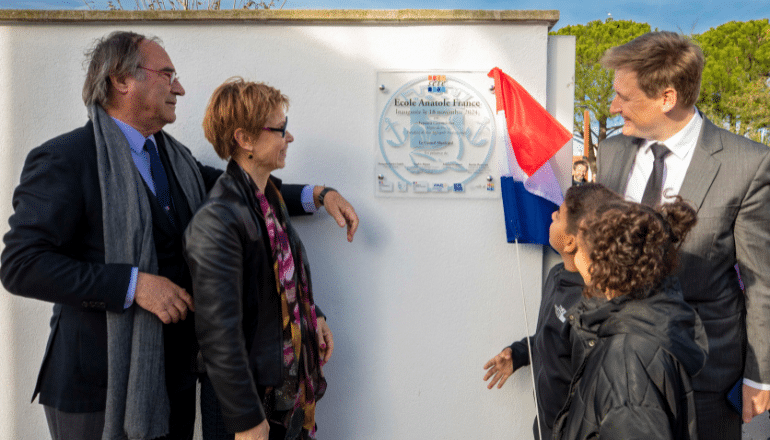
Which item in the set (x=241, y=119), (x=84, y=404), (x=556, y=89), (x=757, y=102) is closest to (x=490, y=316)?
(x=556, y=89)

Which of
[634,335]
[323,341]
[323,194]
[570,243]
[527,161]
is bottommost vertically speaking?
[323,341]

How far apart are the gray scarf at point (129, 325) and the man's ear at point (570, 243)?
1437mm

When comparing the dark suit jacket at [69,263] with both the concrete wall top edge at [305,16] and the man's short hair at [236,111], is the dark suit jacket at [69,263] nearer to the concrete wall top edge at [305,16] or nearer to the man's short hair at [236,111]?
the man's short hair at [236,111]

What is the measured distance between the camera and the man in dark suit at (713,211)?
1861 mm

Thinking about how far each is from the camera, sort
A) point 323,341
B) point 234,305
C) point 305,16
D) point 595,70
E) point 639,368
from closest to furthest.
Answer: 1. point 639,368
2. point 234,305
3. point 323,341
4. point 305,16
5. point 595,70

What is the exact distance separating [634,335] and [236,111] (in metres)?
1.43

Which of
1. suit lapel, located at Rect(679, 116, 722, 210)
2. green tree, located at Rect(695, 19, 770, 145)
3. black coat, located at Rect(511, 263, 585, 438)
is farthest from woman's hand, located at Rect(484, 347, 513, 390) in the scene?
green tree, located at Rect(695, 19, 770, 145)

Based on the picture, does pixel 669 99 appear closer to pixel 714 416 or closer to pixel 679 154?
pixel 679 154

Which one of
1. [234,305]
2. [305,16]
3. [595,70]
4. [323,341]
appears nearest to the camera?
[234,305]

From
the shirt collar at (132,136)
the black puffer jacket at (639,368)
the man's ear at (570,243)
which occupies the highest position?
the shirt collar at (132,136)

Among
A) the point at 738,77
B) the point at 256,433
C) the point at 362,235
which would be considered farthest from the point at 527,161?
the point at 738,77

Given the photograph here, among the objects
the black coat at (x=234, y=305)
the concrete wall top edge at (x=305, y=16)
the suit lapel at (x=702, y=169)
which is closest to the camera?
the black coat at (x=234, y=305)

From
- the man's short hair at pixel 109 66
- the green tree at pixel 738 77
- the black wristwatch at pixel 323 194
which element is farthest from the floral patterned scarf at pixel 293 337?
the green tree at pixel 738 77

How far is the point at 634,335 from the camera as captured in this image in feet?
4.73
